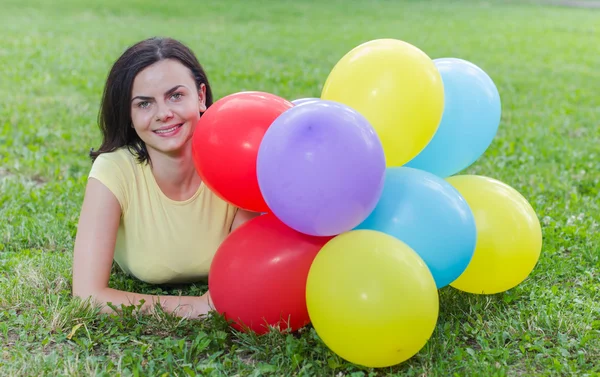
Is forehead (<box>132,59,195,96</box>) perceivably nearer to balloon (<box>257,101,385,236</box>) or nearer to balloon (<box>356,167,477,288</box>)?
balloon (<box>257,101,385,236</box>)

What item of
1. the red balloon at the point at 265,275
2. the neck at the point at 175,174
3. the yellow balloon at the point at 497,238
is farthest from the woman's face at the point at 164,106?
the yellow balloon at the point at 497,238

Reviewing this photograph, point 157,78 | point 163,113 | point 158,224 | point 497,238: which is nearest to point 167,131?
point 163,113

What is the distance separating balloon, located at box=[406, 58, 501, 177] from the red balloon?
2.18ft

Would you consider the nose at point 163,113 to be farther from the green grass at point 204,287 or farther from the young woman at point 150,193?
the green grass at point 204,287

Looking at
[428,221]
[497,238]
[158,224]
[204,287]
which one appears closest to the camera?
[428,221]

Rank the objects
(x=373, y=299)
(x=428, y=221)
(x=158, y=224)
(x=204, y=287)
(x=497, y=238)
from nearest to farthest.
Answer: (x=373, y=299)
(x=428, y=221)
(x=497, y=238)
(x=158, y=224)
(x=204, y=287)

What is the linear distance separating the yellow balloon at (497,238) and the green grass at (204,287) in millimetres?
162

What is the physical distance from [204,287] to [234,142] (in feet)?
3.49

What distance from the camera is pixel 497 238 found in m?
2.71

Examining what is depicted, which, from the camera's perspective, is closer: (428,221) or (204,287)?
(428,221)

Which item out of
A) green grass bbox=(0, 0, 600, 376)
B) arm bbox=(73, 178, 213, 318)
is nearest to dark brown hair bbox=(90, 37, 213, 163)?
arm bbox=(73, 178, 213, 318)

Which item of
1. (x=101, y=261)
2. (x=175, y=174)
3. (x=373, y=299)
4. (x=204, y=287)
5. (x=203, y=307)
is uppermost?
(x=175, y=174)

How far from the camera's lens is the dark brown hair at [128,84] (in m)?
2.82

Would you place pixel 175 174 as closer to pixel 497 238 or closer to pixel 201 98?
pixel 201 98
